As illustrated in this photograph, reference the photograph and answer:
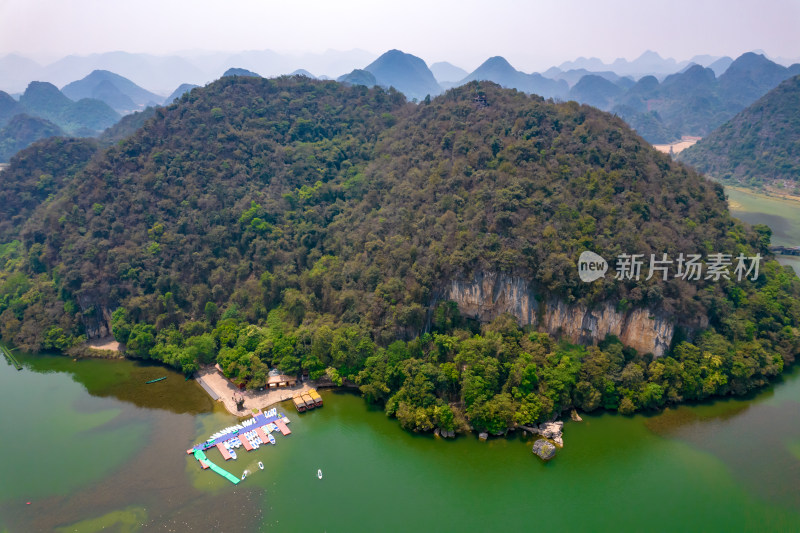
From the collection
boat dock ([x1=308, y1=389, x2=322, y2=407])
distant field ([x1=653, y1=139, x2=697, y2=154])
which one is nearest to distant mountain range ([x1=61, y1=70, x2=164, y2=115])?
distant field ([x1=653, y1=139, x2=697, y2=154])

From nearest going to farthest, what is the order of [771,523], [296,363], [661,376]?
[771,523]
[661,376]
[296,363]

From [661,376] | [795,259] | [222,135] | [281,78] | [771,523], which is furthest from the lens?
[281,78]

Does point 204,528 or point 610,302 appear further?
point 610,302

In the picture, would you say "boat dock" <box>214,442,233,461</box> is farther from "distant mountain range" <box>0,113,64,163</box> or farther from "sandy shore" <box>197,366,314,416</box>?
"distant mountain range" <box>0,113,64,163</box>

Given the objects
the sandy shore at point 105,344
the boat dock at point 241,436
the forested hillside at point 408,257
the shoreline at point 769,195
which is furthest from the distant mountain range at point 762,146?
the sandy shore at point 105,344

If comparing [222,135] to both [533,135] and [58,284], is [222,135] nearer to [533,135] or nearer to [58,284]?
[58,284]

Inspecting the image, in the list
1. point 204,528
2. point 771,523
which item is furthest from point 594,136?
point 204,528

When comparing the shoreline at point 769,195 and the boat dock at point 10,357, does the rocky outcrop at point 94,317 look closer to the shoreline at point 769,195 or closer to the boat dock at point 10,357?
the boat dock at point 10,357
